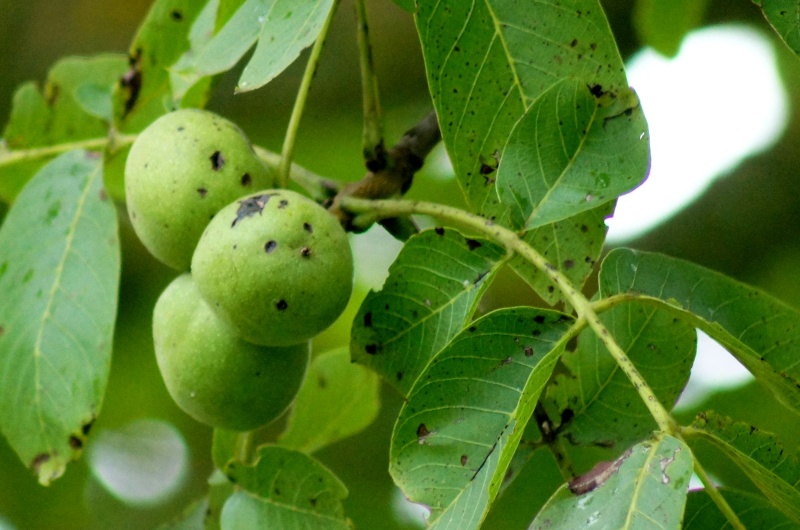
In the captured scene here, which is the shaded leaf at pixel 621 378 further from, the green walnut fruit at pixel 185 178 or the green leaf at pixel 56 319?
the green leaf at pixel 56 319

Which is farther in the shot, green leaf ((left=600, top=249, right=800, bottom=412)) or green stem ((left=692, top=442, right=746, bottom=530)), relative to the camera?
green leaf ((left=600, top=249, right=800, bottom=412))

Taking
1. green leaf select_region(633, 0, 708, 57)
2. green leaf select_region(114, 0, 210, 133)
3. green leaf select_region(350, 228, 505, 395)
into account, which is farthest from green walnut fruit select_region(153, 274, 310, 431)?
green leaf select_region(633, 0, 708, 57)

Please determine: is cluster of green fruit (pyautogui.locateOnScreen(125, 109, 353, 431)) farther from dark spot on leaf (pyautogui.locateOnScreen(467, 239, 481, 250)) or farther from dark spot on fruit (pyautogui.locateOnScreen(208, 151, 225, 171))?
dark spot on leaf (pyautogui.locateOnScreen(467, 239, 481, 250))

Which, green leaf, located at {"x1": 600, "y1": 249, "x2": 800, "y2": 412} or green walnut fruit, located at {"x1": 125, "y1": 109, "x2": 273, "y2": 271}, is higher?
green leaf, located at {"x1": 600, "y1": 249, "x2": 800, "y2": 412}

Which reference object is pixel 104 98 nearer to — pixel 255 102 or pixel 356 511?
pixel 255 102

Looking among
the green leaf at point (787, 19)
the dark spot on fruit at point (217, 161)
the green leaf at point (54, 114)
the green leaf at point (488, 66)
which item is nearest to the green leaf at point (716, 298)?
the green leaf at point (488, 66)

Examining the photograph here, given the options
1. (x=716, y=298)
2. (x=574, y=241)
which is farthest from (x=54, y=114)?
(x=716, y=298)

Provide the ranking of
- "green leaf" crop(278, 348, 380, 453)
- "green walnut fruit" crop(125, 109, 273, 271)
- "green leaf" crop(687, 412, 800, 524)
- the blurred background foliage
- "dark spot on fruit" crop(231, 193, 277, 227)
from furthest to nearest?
the blurred background foliage
"green leaf" crop(278, 348, 380, 453)
"green walnut fruit" crop(125, 109, 273, 271)
"dark spot on fruit" crop(231, 193, 277, 227)
"green leaf" crop(687, 412, 800, 524)

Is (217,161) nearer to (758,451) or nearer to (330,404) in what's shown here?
(330,404)
